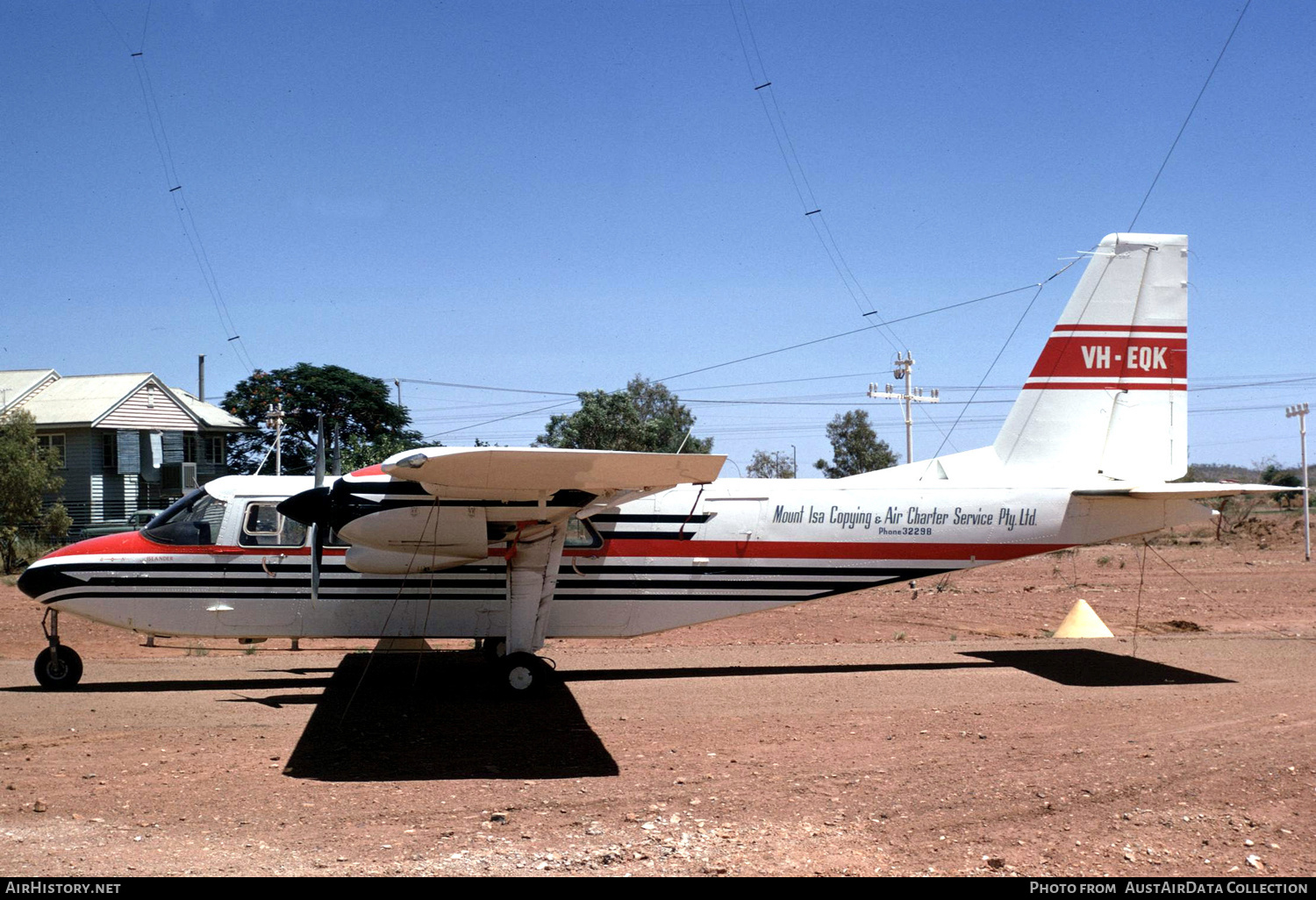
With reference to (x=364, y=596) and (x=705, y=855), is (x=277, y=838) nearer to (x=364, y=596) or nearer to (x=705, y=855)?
(x=705, y=855)

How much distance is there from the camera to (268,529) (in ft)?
37.4

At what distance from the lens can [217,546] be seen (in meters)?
11.3

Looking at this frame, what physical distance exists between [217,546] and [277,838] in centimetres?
596

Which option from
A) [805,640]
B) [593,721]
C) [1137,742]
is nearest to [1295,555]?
[805,640]

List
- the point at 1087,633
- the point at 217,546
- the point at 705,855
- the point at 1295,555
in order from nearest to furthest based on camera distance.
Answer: the point at 705,855
the point at 217,546
the point at 1087,633
the point at 1295,555

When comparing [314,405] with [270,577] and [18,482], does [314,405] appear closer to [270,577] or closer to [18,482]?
[18,482]

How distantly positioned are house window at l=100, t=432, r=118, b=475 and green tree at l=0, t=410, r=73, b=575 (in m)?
8.77

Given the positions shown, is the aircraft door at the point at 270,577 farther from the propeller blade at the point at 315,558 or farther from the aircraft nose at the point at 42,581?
the aircraft nose at the point at 42,581

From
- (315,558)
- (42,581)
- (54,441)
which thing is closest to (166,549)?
(42,581)

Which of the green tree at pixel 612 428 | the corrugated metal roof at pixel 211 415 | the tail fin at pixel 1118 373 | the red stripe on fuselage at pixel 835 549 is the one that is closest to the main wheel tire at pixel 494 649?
the red stripe on fuselage at pixel 835 549

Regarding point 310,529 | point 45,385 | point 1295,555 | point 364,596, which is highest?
point 45,385

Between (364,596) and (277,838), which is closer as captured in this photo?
(277,838)

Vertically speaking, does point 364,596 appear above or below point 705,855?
above

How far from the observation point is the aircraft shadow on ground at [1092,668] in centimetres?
1145
